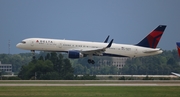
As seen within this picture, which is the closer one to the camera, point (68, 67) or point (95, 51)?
point (95, 51)

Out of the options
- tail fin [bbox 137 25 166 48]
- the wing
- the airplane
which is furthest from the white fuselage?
tail fin [bbox 137 25 166 48]

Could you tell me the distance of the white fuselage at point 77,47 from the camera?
229 feet

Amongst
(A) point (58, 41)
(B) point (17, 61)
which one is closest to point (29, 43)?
(A) point (58, 41)

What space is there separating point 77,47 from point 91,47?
197cm

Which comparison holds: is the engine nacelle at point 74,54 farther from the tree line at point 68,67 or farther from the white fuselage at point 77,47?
the tree line at point 68,67

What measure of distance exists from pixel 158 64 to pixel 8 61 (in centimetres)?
5421

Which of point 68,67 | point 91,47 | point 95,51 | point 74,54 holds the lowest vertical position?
point 68,67

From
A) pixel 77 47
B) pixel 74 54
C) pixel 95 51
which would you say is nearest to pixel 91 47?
pixel 95 51
